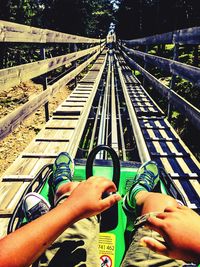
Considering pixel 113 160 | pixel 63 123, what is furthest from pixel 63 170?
pixel 63 123

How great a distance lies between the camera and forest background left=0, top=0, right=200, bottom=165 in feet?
27.2

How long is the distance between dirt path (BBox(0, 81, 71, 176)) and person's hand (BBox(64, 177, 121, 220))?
487 centimetres

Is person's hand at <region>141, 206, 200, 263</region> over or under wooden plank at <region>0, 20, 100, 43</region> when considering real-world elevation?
under

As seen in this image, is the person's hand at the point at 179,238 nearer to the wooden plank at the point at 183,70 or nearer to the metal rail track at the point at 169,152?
the metal rail track at the point at 169,152

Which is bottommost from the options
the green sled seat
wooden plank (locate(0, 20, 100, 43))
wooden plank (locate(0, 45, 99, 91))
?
the green sled seat

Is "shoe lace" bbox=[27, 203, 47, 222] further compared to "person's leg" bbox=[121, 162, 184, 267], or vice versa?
"shoe lace" bbox=[27, 203, 47, 222]

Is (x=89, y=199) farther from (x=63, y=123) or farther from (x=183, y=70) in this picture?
(x=63, y=123)

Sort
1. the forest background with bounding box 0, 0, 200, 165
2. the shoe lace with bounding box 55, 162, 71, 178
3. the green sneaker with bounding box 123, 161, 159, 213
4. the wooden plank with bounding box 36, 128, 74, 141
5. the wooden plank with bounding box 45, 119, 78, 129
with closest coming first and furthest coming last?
the green sneaker with bounding box 123, 161, 159, 213, the shoe lace with bounding box 55, 162, 71, 178, the wooden plank with bounding box 36, 128, 74, 141, the wooden plank with bounding box 45, 119, 78, 129, the forest background with bounding box 0, 0, 200, 165

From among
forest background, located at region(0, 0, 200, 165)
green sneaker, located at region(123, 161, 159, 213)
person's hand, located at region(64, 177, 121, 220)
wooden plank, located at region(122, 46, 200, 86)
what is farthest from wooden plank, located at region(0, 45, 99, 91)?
forest background, located at region(0, 0, 200, 165)

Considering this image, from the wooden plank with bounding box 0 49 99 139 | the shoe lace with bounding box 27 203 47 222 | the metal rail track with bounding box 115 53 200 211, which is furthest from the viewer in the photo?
the metal rail track with bounding box 115 53 200 211

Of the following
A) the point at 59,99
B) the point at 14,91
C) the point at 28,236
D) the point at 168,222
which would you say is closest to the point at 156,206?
the point at 168,222

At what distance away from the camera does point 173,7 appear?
22.4 metres

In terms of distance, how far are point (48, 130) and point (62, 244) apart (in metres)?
3.49

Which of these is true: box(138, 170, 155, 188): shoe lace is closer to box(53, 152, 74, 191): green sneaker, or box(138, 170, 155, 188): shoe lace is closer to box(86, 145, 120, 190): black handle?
box(86, 145, 120, 190): black handle
